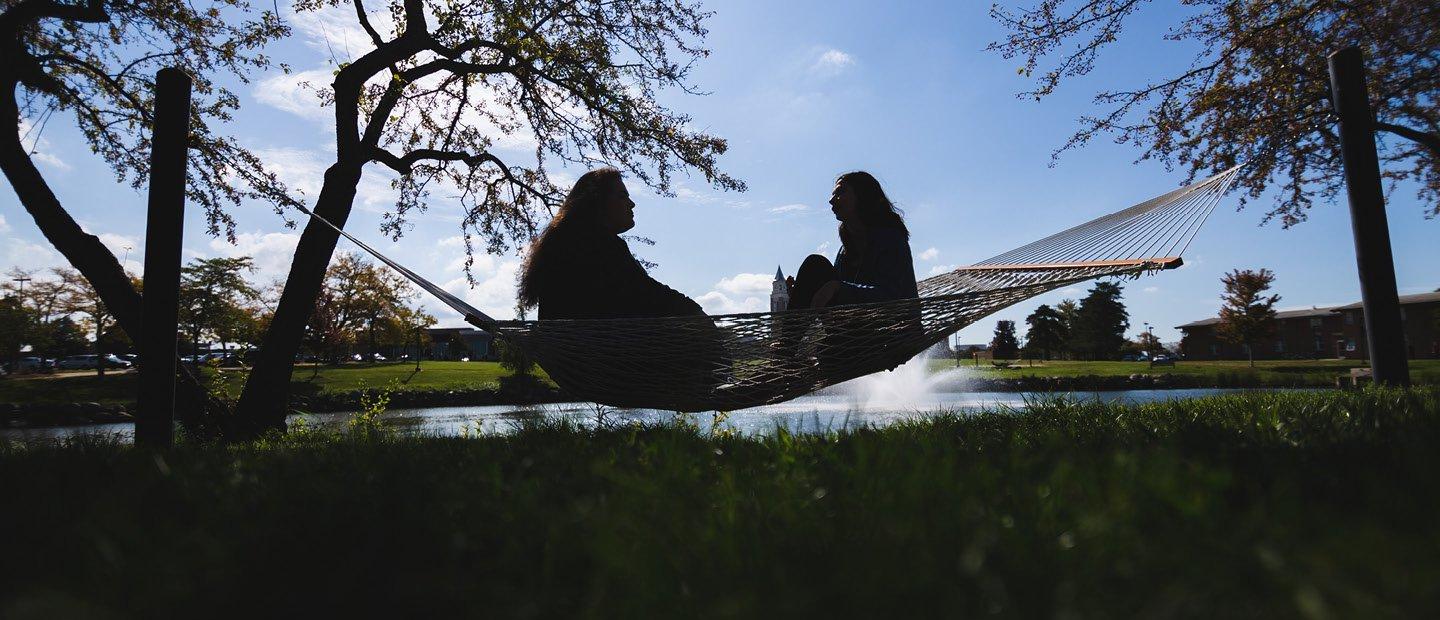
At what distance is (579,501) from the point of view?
4.00 ft

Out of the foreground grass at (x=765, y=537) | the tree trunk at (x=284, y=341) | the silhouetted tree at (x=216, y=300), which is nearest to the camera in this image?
the foreground grass at (x=765, y=537)

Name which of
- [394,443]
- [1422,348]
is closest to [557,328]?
[394,443]

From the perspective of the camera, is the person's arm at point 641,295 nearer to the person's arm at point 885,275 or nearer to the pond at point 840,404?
the person's arm at point 885,275

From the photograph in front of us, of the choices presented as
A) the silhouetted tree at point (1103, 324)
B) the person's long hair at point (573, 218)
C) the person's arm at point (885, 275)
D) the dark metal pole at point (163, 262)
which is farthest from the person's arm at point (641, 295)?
the silhouetted tree at point (1103, 324)

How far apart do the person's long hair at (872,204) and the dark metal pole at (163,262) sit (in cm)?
293

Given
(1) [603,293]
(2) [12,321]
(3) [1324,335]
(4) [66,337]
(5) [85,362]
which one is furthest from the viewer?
(3) [1324,335]

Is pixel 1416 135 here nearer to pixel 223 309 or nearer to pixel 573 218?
pixel 573 218

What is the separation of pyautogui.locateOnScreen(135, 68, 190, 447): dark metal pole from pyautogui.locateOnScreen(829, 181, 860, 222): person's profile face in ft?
9.42

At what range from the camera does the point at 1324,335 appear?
1620 inches

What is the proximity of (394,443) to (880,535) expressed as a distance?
6.89ft

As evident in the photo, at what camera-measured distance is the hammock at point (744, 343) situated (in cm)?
274

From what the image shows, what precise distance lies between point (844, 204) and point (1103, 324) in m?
46.7

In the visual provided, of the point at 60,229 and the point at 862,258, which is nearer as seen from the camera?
the point at 862,258

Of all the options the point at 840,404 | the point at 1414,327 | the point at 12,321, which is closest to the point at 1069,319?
the point at 1414,327
